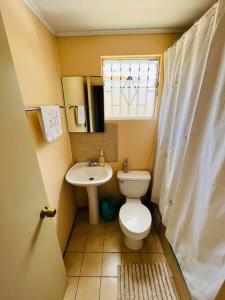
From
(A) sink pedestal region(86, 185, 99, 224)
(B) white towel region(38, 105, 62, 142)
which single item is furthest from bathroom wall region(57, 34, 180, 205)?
(A) sink pedestal region(86, 185, 99, 224)

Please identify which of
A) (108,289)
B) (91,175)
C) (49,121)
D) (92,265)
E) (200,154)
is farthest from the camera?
(91,175)

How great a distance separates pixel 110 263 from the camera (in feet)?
5.00

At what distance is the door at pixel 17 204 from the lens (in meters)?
0.60

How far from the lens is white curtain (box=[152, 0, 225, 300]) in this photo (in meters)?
0.75

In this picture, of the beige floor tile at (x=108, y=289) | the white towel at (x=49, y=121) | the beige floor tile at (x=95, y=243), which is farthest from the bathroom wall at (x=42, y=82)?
the beige floor tile at (x=108, y=289)

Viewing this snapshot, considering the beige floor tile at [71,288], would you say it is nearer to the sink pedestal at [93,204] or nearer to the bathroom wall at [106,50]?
the sink pedestal at [93,204]

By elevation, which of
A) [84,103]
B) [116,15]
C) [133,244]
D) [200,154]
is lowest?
[133,244]

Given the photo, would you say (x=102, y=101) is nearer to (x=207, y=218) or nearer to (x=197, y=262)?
(x=207, y=218)

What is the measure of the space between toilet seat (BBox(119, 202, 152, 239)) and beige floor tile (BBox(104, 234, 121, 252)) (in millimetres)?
349

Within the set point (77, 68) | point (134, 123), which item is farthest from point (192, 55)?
point (77, 68)

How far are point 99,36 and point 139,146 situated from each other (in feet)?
4.21

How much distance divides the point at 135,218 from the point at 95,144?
3.21 ft

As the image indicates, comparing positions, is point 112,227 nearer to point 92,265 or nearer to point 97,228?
point 97,228

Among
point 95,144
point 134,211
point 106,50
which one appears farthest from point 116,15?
point 134,211
